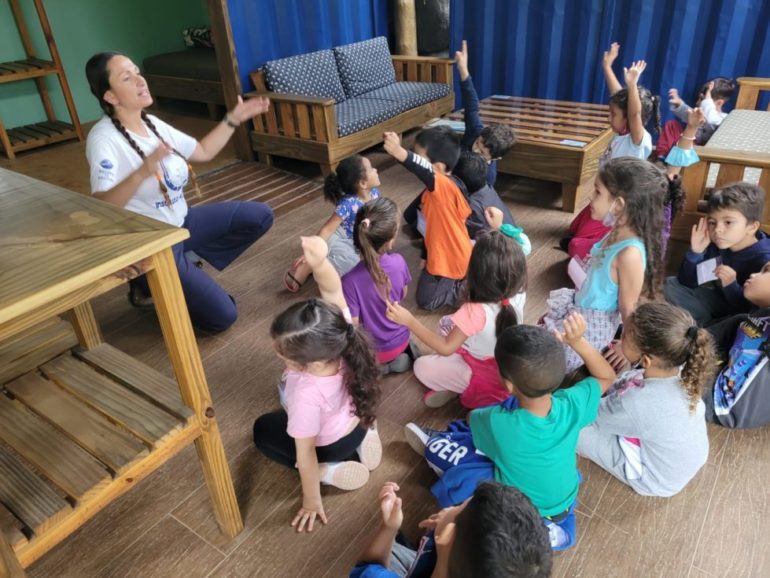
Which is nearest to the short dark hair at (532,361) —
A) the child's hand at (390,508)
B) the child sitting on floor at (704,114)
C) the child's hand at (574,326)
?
the child's hand at (574,326)

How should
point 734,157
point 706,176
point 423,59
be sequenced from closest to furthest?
point 734,157
point 706,176
point 423,59

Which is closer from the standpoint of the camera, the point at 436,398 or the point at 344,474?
the point at 344,474

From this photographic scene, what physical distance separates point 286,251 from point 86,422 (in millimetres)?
1866

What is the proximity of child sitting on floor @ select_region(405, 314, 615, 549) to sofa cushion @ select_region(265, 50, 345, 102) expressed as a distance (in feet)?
10.5

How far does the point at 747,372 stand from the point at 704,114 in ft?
7.49

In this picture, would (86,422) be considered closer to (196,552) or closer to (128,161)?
(196,552)

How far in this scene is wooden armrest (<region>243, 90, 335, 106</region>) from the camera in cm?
362

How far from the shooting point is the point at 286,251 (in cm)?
309

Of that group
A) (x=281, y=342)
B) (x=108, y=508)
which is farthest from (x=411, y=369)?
(x=108, y=508)

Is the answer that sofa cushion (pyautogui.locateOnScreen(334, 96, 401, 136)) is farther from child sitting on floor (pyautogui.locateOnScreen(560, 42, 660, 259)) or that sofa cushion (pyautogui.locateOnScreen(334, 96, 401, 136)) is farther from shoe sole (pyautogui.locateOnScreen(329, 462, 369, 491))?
shoe sole (pyautogui.locateOnScreen(329, 462, 369, 491))

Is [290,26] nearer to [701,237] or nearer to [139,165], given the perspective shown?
[139,165]

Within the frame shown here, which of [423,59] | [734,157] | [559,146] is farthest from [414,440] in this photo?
[423,59]

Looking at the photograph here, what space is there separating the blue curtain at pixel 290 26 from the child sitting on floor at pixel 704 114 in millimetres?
2526

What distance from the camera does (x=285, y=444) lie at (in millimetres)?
1672
